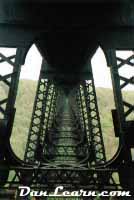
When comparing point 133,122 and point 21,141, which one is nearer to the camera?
point 133,122

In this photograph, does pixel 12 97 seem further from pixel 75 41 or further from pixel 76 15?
pixel 75 41

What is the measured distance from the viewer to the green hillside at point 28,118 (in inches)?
3374

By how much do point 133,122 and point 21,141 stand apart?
80.8 meters

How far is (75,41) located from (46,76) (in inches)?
231

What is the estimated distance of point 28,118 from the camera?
10325 centimetres

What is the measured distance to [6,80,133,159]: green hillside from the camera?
281 feet

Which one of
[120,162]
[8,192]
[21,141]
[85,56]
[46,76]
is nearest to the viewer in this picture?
[120,162]

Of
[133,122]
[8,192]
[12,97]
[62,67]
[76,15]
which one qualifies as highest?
[62,67]

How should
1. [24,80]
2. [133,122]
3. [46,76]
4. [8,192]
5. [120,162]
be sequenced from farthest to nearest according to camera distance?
[24,80]
[46,76]
[8,192]
[120,162]
[133,122]

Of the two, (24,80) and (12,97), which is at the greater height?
(24,80)

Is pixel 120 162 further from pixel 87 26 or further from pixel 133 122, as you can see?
pixel 87 26

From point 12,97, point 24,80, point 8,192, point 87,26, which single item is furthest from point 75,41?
point 24,80

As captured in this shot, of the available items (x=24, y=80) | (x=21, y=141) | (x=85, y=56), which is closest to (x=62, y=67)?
(x=85, y=56)

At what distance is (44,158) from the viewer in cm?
1450
